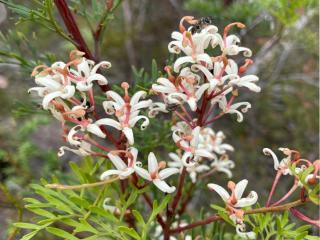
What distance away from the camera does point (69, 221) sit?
703mm

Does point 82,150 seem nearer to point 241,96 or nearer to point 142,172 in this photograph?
point 142,172

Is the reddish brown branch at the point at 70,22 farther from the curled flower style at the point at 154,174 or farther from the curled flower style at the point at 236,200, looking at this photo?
the curled flower style at the point at 236,200

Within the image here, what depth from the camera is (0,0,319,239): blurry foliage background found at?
1.30 metres

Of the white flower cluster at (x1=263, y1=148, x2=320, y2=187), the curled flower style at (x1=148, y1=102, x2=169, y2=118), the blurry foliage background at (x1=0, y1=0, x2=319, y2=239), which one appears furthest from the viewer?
the blurry foliage background at (x1=0, y1=0, x2=319, y2=239)

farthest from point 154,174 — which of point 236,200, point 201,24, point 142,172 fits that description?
point 201,24

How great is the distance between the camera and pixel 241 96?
6.90ft

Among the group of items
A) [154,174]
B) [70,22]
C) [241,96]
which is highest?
[70,22]

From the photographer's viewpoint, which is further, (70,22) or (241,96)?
(241,96)

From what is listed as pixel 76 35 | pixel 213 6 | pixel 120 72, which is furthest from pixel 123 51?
pixel 76 35

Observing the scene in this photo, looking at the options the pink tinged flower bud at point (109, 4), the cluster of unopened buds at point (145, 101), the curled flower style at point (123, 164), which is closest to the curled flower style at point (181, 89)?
the cluster of unopened buds at point (145, 101)

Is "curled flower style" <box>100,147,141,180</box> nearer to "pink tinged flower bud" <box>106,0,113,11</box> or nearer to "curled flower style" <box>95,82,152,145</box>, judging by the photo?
"curled flower style" <box>95,82,152,145</box>

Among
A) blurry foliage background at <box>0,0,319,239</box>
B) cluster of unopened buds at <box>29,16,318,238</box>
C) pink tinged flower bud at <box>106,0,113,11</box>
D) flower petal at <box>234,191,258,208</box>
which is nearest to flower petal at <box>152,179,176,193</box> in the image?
cluster of unopened buds at <box>29,16,318,238</box>

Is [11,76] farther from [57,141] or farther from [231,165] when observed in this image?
[231,165]

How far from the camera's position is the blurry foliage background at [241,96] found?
4.28 feet
